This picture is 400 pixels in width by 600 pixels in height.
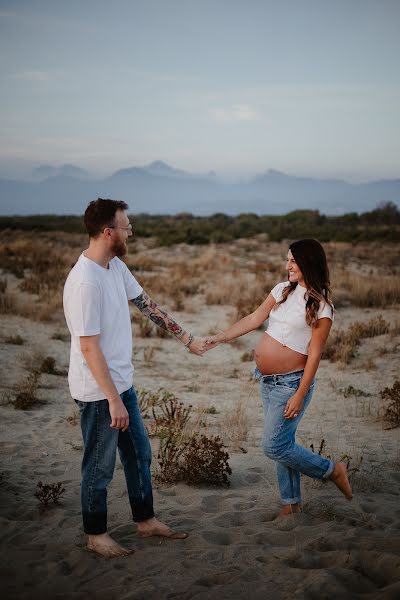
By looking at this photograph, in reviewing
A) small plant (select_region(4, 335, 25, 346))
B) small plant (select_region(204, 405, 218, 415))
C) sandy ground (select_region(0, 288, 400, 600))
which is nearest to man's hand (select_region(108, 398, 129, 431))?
sandy ground (select_region(0, 288, 400, 600))

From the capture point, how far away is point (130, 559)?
10.1 ft

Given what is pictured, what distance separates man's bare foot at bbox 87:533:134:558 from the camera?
10.1 feet

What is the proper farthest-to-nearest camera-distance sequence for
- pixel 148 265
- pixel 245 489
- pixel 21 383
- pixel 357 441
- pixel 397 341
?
pixel 148 265, pixel 397 341, pixel 21 383, pixel 357 441, pixel 245 489

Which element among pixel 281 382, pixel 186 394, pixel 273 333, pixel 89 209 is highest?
pixel 89 209

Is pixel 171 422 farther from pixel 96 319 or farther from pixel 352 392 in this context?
pixel 352 392

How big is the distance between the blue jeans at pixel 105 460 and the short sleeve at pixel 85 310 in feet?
1.51

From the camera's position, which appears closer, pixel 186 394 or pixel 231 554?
pixel 231 554

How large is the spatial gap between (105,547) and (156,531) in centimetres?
41

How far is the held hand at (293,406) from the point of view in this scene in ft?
10.2

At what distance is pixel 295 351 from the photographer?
10.5 ft

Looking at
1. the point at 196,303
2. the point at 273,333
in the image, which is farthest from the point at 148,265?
the point at 273,333

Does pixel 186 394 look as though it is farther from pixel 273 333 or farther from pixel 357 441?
pixel 273 333

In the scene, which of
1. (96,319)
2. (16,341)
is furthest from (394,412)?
(16,341)

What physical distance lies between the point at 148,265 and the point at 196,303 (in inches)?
213
